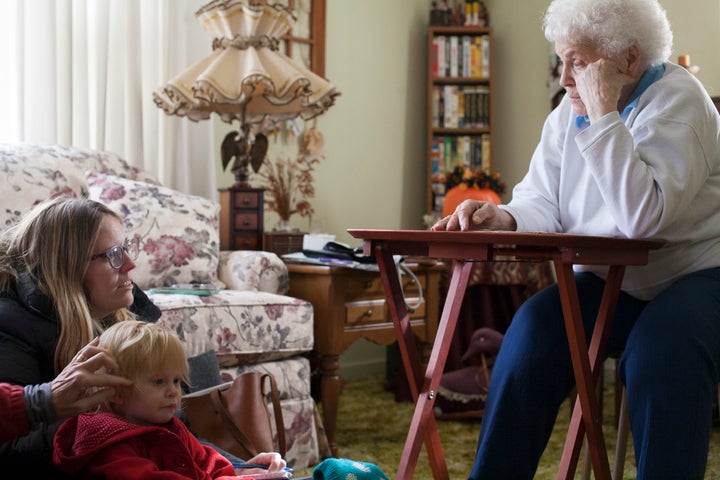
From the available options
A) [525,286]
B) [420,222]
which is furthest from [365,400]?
[420,222]

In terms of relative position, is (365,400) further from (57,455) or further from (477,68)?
(57,455)

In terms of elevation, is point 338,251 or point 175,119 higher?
point 175,119

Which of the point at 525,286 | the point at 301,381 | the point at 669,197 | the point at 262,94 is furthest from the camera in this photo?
the point at 525,286

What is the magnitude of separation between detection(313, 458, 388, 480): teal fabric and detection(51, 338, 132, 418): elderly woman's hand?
1.14 ft

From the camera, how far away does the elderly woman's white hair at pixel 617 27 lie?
5.63 ft

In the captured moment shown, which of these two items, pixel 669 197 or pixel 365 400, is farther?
pixel 365 400

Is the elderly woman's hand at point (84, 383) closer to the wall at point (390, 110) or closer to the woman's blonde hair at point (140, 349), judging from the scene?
the woman's blonde hair at point (140, 349)

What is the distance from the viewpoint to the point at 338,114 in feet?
12.9

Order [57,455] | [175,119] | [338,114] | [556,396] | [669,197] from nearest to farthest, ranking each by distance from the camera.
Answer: [57,455], [669,197], [556,396], [175,119], [338,114]

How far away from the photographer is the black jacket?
126cm

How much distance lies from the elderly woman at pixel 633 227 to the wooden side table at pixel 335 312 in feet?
3.01

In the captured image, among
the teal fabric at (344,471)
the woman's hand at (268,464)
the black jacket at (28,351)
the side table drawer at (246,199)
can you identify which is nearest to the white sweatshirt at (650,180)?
the teal fabric at (344,471)

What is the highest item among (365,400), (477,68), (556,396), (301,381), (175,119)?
(477,68)

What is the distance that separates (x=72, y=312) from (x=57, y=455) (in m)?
0.24
